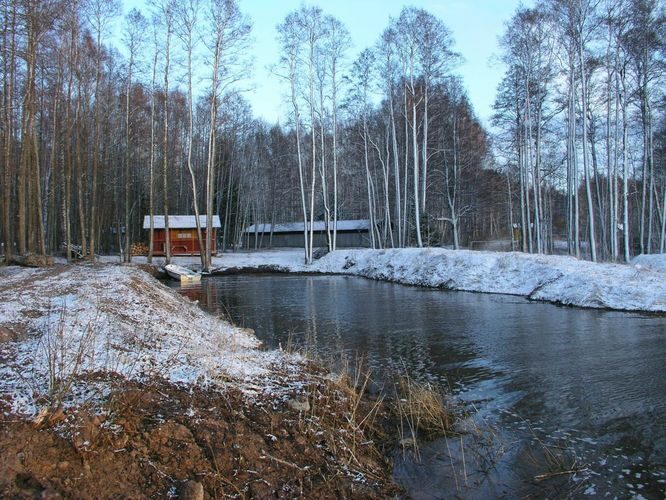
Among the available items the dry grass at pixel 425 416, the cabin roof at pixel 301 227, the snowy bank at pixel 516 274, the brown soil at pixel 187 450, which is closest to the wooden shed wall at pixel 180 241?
the snowy bank at pixel 516 274

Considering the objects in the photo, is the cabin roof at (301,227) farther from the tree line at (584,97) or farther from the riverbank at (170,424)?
the riverbank at (170,424)

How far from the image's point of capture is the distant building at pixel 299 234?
178 ft

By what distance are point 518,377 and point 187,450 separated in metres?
5.63

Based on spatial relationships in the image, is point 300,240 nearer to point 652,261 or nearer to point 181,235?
point 181,235

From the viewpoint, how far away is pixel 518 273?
806 inches

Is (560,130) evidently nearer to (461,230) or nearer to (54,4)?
(461,230)

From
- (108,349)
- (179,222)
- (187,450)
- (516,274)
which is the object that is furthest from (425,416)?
(179,222)

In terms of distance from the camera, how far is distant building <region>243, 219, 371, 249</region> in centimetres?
5434

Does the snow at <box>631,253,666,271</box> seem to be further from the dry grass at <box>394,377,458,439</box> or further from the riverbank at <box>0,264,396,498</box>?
the riverbank at <box>0,264,396,498</box>

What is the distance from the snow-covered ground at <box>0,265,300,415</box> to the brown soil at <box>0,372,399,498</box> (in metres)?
0.33

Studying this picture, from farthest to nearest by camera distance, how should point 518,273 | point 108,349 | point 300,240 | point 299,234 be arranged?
point 299,234 → point 300,240 → point 518,273 → point 108,349

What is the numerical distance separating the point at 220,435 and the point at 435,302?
14436 mm

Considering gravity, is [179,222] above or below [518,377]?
above

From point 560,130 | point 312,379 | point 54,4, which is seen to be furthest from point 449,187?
point 312,379
